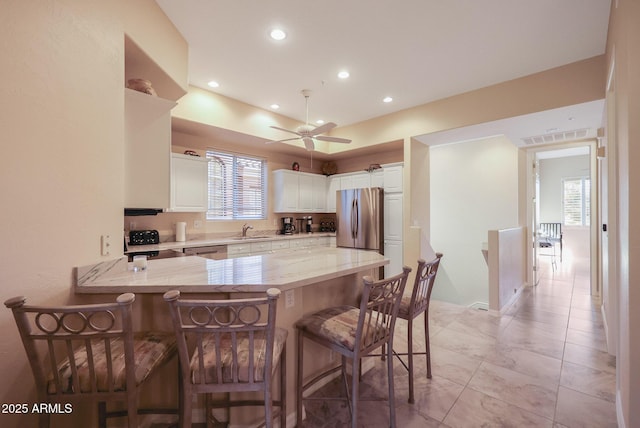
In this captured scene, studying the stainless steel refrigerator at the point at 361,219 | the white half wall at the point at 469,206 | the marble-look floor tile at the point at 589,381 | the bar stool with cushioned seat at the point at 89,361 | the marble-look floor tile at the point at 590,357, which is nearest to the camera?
the bar stool with cushioned seat at the point at 89,361

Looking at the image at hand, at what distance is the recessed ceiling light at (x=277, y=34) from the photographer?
2.54 m

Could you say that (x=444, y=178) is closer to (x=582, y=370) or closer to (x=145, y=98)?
(x=582, y=370)

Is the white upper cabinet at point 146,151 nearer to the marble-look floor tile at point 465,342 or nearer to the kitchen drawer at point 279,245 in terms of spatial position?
the kitchen drawer at point 279,245

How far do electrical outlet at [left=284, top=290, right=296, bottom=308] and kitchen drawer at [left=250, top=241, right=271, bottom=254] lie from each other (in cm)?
254

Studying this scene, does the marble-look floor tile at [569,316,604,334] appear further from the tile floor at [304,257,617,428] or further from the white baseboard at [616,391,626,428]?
the white baseboard at [616,391,626,428]

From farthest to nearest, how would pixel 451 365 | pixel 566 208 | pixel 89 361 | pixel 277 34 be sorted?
pixel 566 208
pixel 277 34
pixel 451 365
pixel 89 361

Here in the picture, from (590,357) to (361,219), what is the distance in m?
3.17

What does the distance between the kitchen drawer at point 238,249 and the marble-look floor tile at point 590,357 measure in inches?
147

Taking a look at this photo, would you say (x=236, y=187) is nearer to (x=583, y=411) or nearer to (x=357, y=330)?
(x=357, y=330)

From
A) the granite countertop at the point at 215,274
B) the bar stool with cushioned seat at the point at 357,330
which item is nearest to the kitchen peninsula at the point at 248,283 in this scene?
the granite countertop at the point at 215,274

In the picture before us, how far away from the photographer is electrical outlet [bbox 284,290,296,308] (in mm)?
1726

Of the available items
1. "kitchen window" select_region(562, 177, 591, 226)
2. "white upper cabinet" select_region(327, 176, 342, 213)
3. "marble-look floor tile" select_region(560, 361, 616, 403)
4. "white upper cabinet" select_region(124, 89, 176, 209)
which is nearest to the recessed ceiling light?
"white upper cabinet" select_region(124, 89, 176, 209)

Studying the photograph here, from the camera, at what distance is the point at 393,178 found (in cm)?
A: 472

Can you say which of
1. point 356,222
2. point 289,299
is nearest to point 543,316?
point 356,222
